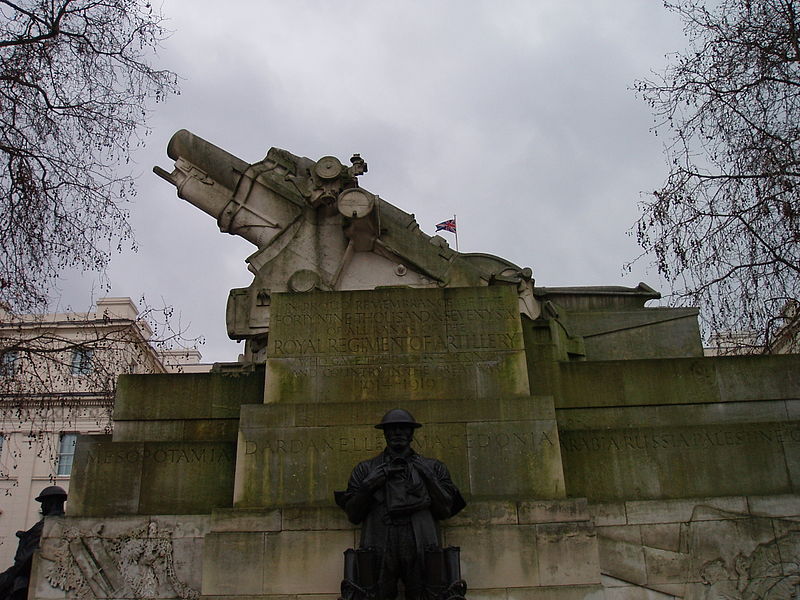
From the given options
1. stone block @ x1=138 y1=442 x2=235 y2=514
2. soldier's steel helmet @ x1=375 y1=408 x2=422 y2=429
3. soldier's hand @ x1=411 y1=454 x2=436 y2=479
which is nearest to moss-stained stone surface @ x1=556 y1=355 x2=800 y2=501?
soldier's hand @ x1=411 y1=454 x2=436 y2=479

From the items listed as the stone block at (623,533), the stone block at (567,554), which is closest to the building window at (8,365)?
the stone block at (567,554)

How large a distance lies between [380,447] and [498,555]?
1.94 meters

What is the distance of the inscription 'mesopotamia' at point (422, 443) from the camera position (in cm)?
1056

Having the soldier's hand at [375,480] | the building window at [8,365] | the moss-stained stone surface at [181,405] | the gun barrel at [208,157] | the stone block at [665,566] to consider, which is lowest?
the stone block at [665,566]

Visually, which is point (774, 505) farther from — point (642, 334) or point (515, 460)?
point (642, 334)

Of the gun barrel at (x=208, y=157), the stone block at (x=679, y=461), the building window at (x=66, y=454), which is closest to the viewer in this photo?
the stone block at (x=679, y=461)

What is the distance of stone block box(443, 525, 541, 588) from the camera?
31.5 ft

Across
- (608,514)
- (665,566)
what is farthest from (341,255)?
(665,566)

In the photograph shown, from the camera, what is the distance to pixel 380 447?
34.7 feet

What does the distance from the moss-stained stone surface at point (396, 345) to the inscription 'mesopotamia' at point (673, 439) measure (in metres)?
0.98

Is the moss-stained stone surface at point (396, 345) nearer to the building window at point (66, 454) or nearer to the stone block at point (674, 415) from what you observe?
the stone block at point (674, 415)

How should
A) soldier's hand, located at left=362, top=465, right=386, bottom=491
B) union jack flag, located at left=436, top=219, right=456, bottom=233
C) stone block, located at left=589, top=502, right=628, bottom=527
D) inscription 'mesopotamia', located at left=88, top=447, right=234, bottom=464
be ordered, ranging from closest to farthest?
1. soldier's hand, located at left=362, top=465, right=386, bottom=491
2. stone block, located at left=589, top=502, right=628, bottom=527
3. inscription 'mesopotamia', located at left=88, top=447, right=234, bottom=464
4. union jack flag, located at left=436, top=219, right=456, bottom=233

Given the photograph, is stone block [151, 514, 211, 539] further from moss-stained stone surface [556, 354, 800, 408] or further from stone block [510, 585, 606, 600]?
moss-stained stone surface [556, 354, 800, 408]

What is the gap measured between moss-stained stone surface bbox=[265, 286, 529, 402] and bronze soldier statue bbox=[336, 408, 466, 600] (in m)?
2.09
